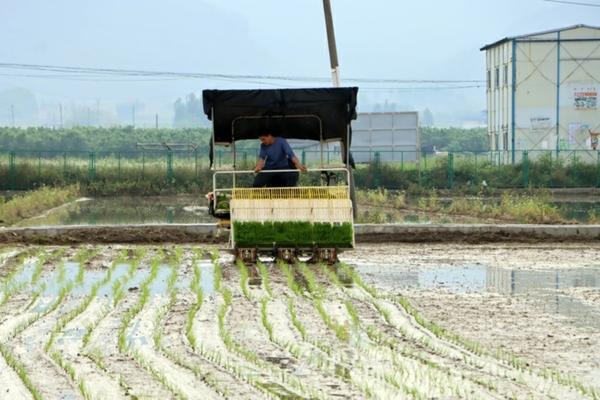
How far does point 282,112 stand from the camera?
59.8ft

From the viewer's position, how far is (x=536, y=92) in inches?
2227

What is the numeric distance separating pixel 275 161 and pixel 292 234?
138 cm

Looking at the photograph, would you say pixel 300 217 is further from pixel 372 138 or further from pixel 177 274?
pixel 372 138

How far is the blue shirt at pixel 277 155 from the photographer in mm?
18016

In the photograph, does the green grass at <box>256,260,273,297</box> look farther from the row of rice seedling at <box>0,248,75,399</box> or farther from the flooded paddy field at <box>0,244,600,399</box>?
the row of rice seedling at <box>0,248,75,399</box>

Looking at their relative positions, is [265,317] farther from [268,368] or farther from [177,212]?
[177,212]

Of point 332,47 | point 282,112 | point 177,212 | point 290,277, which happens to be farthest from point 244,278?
point 177,212

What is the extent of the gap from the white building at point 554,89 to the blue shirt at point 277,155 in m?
39.3

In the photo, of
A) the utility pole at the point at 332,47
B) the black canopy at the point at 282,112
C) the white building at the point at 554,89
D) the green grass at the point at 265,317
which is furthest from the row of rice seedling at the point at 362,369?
the white building at the point at 554,89

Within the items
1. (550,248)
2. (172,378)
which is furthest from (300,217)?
(172,378)

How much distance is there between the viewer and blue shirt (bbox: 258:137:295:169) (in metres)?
18.0

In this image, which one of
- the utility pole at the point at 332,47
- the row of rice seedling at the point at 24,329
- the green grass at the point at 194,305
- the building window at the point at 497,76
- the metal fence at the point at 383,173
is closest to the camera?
the row of rice seedling at the point at 24,329

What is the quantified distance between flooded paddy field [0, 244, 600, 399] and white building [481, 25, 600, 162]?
3921 cm

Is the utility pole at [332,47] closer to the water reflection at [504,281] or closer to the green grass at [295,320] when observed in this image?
the water reflection at [504,281]
